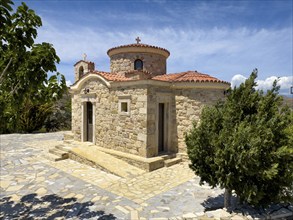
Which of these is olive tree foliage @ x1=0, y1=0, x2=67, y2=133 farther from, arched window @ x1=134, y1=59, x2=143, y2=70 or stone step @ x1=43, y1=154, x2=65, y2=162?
arched window @ x1=134, y1=59, x2=143, y2=70

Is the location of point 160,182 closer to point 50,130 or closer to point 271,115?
point 271,115

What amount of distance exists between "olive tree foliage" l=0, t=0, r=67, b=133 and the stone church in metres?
5.30

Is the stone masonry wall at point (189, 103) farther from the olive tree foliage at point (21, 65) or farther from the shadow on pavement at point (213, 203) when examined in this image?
the olive tree foliage at point (21, 65)

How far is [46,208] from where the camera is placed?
558 centimetres

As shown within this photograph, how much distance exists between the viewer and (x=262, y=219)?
426 cm

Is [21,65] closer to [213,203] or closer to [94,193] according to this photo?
[94,193]

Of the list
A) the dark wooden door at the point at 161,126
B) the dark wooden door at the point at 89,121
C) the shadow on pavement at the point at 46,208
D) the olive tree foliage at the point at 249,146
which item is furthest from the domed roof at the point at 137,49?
the shadow on pavement at the point at 46,208

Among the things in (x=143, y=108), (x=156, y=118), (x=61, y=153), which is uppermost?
(x=143, y=108)

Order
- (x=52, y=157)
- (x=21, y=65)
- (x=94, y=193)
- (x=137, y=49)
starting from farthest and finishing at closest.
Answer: (x=137, y=49)
(x=52, y=157)
(x=94, y=193)
(x=21, y=65)

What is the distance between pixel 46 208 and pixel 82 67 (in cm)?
900

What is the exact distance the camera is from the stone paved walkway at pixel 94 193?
209 inches

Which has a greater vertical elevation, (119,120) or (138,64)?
(138,64)

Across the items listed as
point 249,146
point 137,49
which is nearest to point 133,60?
point 137,49

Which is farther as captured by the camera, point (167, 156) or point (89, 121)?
point (89, 121)
